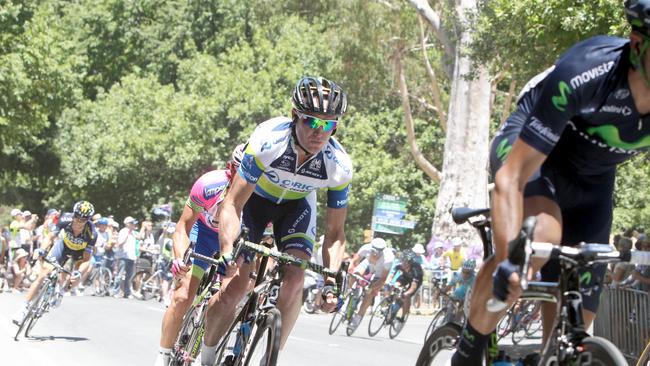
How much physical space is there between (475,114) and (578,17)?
14875mm

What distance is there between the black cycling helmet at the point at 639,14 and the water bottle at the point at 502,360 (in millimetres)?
1550

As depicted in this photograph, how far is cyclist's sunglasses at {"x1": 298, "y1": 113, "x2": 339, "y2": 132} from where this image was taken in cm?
733

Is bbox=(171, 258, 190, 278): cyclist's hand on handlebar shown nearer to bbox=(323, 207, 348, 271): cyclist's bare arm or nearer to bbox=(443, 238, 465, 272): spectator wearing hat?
bbox=(323, 207, 348, 271): cyclist's bare arm

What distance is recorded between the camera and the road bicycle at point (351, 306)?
868 inches

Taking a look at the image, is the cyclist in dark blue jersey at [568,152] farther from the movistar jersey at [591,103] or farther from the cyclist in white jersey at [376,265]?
the cyclist in white jersey at [376,265]

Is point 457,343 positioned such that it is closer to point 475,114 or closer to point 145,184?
point 475,114

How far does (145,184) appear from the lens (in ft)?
166

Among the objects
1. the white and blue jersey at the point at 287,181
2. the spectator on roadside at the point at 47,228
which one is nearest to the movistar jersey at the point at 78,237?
the spectator on roadside at the point at 47,228

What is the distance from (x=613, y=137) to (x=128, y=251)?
2664 centimetres

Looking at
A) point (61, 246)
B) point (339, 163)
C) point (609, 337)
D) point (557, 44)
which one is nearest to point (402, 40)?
point (557, 44)

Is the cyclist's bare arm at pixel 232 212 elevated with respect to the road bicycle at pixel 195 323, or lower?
elevated

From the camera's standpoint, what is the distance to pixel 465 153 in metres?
33.3

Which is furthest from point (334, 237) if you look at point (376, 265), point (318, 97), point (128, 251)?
point (128, 251)

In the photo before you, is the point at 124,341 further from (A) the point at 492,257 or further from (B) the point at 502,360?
(A) the point at 492,257
